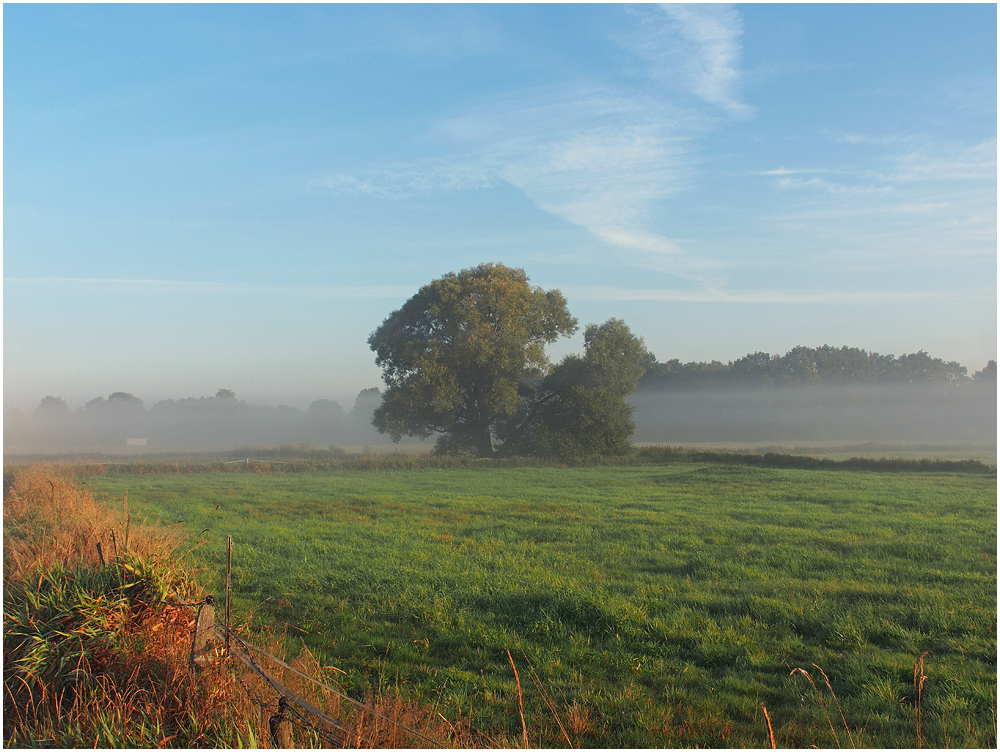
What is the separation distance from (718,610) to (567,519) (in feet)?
21.9

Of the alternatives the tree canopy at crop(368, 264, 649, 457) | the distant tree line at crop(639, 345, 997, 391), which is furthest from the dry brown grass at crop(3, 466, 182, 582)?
the distant tree line at crop(639, 345, 997, 391)

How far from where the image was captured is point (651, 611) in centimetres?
679

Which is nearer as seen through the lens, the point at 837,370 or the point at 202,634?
the point at 202,634

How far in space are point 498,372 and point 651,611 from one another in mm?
32547

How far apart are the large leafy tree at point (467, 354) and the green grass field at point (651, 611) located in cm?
2307

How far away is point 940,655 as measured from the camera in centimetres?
547

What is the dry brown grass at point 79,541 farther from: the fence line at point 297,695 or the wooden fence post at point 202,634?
the fence line at point 297,695

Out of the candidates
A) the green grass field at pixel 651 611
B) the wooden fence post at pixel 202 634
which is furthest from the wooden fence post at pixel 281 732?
the green grass field at pixel 651 611

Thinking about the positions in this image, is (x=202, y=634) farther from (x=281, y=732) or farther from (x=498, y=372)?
(x=498, y=372)

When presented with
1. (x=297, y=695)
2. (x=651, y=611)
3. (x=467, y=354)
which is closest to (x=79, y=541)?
(x=297, y=695)

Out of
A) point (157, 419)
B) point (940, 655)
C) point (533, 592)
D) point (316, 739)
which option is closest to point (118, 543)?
point (316, 739)

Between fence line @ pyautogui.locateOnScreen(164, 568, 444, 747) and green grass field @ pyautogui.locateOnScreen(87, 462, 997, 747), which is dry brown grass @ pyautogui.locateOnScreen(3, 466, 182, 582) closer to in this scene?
green grass field @ pyautogui.locateOnScreen(87, 462, 997, 747)

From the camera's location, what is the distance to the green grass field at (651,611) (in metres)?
4.55

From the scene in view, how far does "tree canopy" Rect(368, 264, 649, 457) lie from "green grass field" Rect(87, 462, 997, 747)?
22.6 meters
